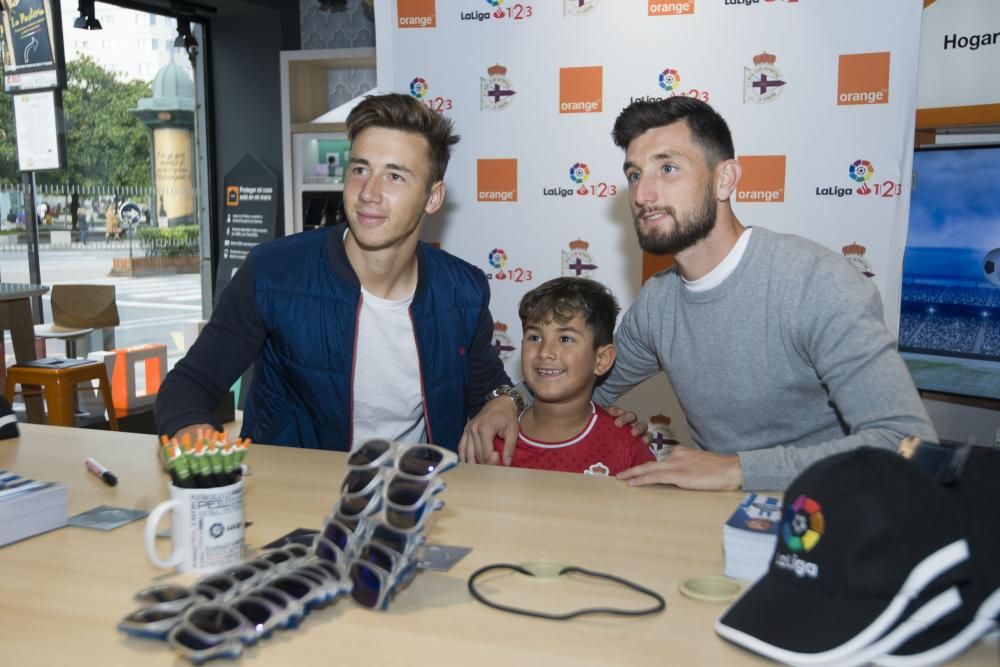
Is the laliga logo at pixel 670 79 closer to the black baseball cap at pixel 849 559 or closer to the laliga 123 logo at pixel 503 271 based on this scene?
the laliga 123 logo at pixel 503 271

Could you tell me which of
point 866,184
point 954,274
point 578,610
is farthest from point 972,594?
point 954,274

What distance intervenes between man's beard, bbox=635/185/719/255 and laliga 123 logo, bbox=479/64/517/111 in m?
1.40

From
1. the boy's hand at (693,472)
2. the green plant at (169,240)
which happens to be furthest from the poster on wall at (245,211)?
the boy's hand at (693,472)

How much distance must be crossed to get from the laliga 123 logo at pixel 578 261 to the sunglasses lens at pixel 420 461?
2.14 metres

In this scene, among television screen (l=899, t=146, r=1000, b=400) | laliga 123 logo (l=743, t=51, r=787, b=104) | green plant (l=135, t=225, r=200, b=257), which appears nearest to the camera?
laliga 123 logo (l=743, t=51, r=787, b=104)

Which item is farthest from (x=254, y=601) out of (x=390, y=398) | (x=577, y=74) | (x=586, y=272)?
(x=577, y=74)

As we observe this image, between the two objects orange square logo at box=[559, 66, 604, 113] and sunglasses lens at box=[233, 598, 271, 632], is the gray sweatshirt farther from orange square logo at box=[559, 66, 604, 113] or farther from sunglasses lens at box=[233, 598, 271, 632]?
orange square logo at box=[559, 66, 604, 113]

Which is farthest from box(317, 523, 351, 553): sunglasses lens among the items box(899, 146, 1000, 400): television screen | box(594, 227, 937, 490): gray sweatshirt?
box(899, 146, 1000, 400): television screen

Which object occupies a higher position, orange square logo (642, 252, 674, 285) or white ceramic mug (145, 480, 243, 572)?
orange square logo (642, 252, 674, 285)

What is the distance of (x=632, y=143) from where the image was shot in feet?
6.61

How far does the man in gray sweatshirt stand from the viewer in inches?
69.5

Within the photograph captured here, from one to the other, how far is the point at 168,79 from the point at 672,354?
18.6 ft

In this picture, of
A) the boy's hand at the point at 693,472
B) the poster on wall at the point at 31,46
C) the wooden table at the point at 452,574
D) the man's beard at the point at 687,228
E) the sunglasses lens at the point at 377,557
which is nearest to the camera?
the wooden table at the point at 452,574

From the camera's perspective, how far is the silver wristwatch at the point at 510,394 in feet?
7.01
